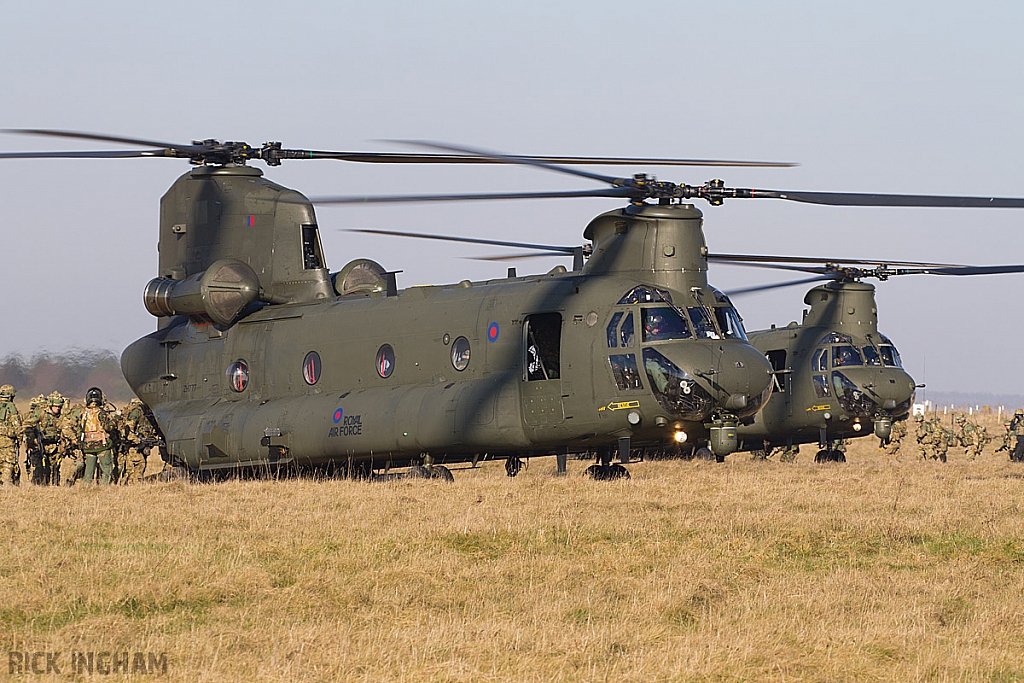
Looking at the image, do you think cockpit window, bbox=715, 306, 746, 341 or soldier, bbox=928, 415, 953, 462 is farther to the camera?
soldier, bbox=928, 415, 953, 462

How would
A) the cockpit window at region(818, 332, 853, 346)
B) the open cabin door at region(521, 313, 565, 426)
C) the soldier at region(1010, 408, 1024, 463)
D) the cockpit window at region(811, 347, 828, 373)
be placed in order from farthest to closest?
the soldier at region(1010, 408, 1024, 463) < the cockpit window at region(818, 332, 853, 346) < the cockpit window at region(811, 347, 828, 373) < the open cabin door at region(521, 313, 565, 426)

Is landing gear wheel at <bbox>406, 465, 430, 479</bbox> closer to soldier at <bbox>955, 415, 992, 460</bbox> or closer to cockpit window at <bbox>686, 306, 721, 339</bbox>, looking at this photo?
cockpit window at <bbox>686, 306, 721, 339</bbox>

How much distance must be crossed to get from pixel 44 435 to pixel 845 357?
1721cm

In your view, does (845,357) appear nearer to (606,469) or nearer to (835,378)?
(835,378)

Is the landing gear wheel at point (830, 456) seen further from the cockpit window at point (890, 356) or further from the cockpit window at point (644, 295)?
the cockpit window at point (644, 295)

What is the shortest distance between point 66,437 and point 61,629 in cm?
1224

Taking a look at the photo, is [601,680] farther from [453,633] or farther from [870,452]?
[870,452]

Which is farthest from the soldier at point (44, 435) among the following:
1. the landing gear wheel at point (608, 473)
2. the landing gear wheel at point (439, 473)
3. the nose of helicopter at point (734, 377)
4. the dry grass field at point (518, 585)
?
the nose of helicopter at point (734, 377)

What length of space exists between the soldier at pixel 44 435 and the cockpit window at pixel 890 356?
1804cm

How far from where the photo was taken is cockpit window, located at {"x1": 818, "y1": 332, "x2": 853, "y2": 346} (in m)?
29.6

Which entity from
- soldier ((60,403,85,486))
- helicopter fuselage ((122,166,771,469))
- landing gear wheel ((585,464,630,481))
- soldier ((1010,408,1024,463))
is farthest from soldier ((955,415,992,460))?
soldier ((60,403,85,486))

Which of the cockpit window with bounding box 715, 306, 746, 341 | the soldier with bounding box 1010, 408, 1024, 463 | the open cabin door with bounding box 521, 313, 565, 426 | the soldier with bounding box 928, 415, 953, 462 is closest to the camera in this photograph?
the open cabin door with bounding box 521, 313, 565, 426

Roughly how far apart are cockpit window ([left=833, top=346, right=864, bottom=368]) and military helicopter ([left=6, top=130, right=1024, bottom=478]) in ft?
37.1

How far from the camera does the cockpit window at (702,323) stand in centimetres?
1798
